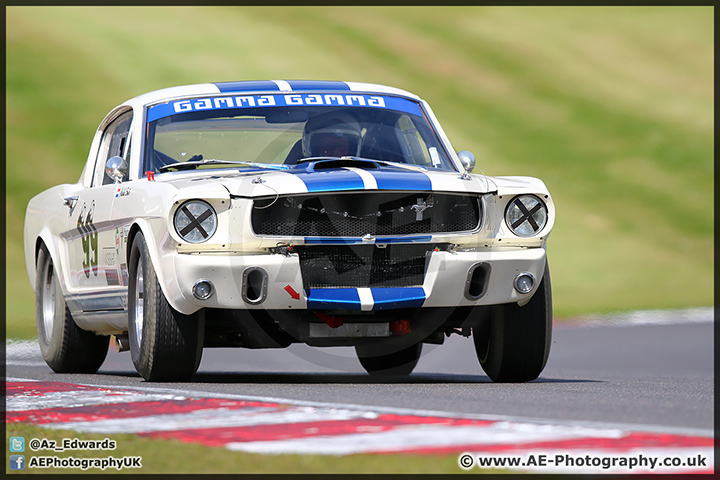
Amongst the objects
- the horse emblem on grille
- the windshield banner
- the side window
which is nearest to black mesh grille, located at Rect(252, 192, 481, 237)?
the horse emblem on grille

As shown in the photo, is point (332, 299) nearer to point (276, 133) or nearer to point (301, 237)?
point (301, 237)

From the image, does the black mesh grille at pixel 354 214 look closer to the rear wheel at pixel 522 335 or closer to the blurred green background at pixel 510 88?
the rear wheel at pixel 522 335

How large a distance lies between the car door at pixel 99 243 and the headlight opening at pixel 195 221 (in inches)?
36.3

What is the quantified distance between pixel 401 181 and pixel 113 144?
3.02m

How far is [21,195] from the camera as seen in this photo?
103 feet

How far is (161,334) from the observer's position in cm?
688

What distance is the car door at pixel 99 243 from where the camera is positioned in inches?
305

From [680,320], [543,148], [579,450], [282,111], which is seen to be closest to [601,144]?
[543,148]

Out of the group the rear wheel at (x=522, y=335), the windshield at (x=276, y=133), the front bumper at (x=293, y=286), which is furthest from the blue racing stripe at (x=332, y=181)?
the rear wheel at (x=522, y=335)

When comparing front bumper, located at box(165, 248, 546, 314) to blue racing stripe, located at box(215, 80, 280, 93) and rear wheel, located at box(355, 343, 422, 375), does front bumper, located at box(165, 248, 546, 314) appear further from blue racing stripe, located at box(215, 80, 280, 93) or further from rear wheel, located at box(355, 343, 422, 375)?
rear wheel, located at box(355, 343, 422, 375)

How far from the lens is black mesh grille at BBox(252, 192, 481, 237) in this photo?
6.73 m
